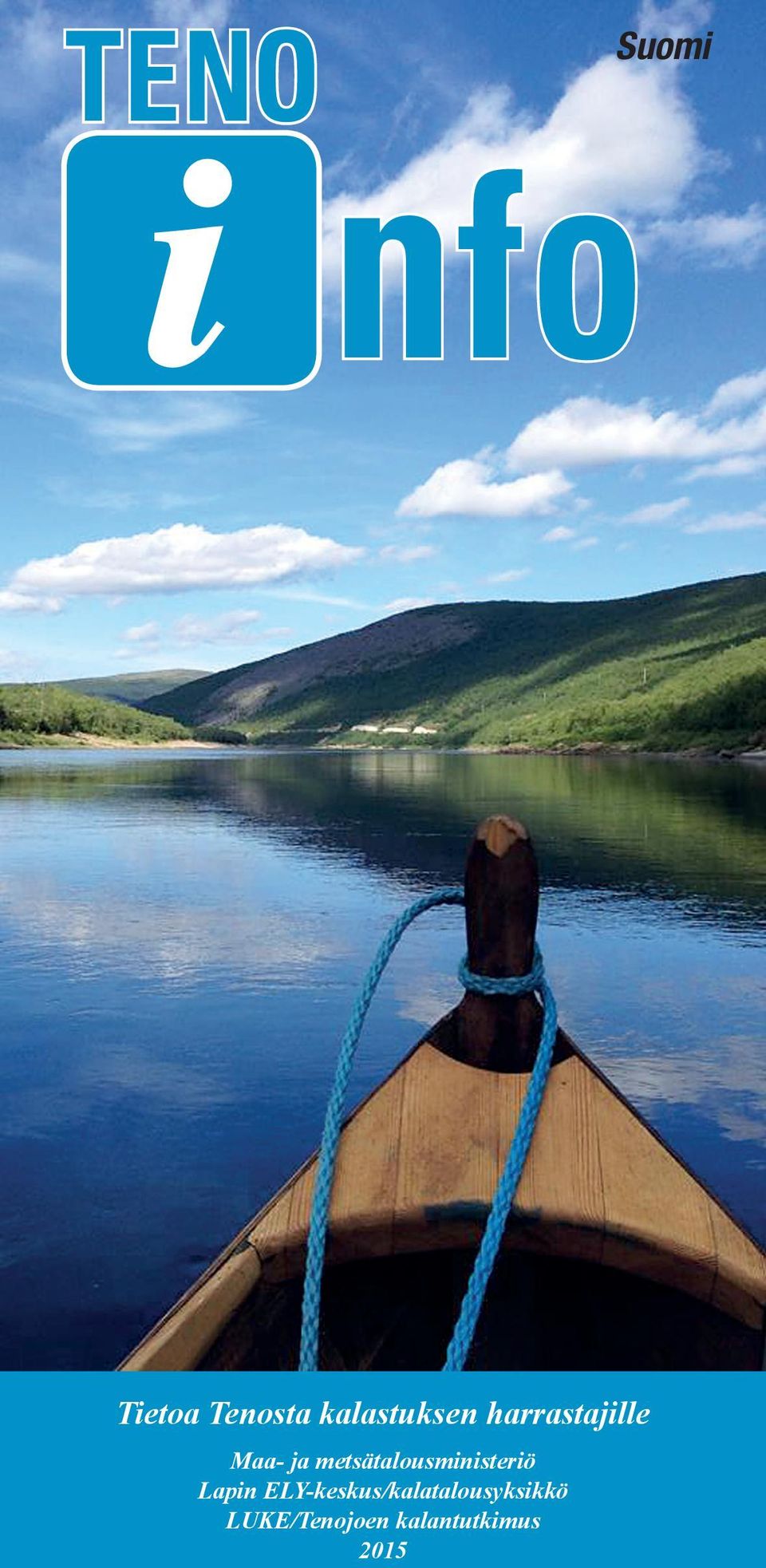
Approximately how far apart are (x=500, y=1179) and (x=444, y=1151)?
1.30ft

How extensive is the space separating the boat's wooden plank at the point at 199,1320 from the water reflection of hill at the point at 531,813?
24035 millimetres

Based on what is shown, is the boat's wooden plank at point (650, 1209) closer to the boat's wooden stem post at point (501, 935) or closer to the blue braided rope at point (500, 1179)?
the blue braided rope at point (500, 1179)

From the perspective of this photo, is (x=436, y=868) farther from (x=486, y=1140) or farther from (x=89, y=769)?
(x=89, y=769)

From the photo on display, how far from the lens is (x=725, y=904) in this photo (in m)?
30.3

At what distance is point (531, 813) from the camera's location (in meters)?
58.6

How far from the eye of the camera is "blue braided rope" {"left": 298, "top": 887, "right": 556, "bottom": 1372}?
16.9ft

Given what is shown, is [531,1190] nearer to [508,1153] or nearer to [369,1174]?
[508,1153]

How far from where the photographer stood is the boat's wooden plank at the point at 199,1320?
5094mm

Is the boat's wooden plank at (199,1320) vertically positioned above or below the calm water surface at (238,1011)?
above

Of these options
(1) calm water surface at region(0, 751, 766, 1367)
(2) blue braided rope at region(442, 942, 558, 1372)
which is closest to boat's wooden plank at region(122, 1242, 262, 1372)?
(2) blue braided rope at region(442, 942, 558, 1372)

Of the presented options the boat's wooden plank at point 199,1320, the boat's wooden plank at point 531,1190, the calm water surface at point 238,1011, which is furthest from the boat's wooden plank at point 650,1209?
the calm water surface at point 238,1011
